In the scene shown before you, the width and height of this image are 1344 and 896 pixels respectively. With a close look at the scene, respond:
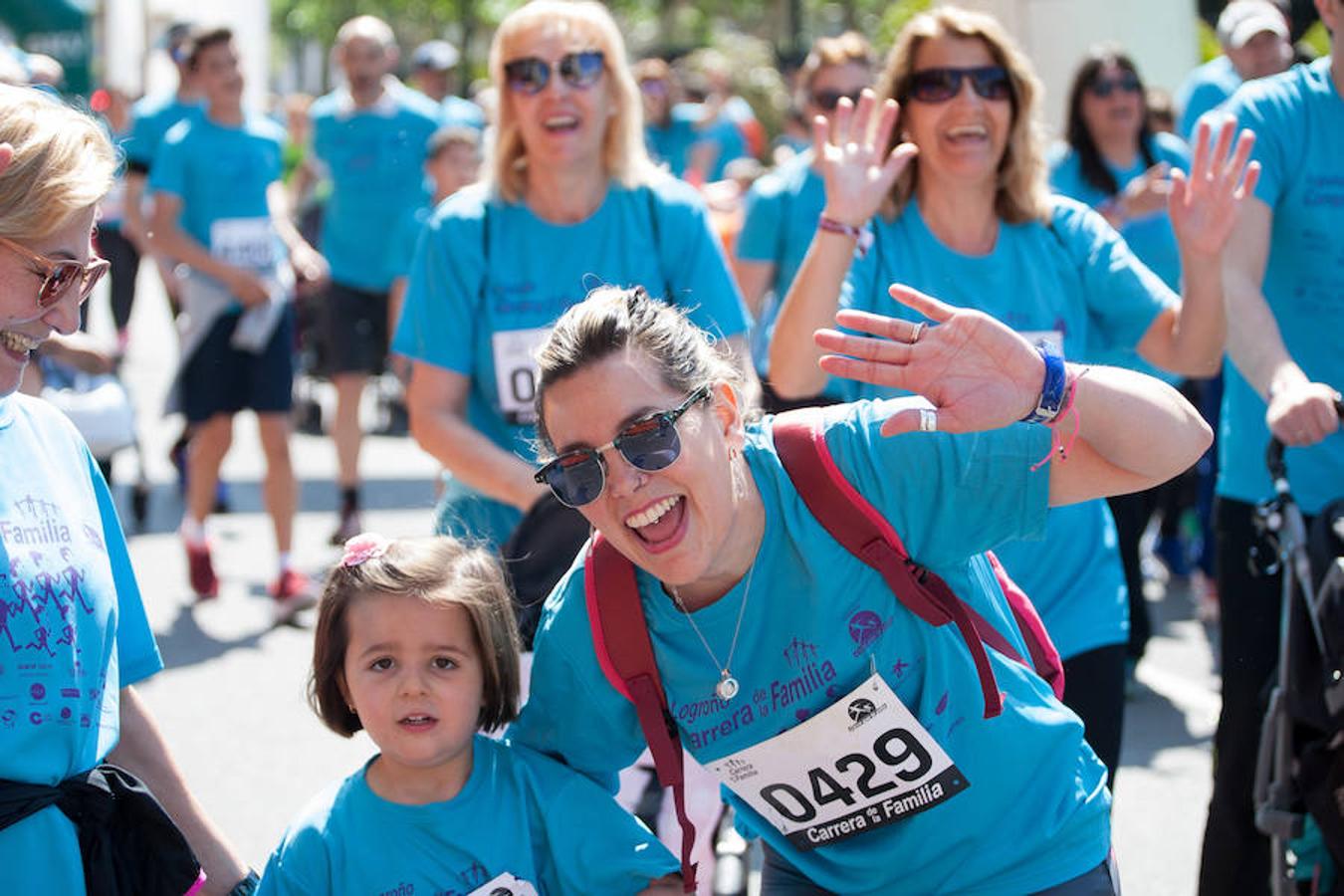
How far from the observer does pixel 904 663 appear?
2.87 meters

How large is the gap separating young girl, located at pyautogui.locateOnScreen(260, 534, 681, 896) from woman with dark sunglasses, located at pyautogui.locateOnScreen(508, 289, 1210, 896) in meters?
0.16

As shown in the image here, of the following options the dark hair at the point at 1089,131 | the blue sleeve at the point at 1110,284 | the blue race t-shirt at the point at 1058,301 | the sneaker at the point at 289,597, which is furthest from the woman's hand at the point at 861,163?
the sneaker at the point at 289,597

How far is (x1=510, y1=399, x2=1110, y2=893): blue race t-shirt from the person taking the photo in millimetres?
2814

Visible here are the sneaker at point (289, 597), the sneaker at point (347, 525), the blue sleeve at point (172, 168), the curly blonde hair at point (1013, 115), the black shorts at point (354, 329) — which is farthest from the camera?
the black shorts at point (354, 329)

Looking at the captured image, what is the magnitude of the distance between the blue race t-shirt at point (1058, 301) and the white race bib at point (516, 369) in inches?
30.2

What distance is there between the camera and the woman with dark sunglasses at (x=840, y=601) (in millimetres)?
2781

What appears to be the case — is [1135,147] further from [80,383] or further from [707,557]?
[707,557]

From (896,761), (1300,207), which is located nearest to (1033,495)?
(896,761)

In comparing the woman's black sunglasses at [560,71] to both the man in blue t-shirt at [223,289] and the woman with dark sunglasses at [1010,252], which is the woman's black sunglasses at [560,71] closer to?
the woman with dark sunglasses at [1010,252]

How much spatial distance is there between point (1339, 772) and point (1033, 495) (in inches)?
48.2

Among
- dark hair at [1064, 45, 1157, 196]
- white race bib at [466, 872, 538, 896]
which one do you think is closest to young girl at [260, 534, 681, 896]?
white race bib at [466, 872, 538, 896]

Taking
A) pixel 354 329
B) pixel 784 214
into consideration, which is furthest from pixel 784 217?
pixel 354 329

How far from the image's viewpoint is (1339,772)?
359cm

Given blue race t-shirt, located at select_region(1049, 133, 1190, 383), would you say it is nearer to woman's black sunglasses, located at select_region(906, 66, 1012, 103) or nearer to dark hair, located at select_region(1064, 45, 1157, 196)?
dark hair, located at select_region(1064, 45, 1157, 196)
